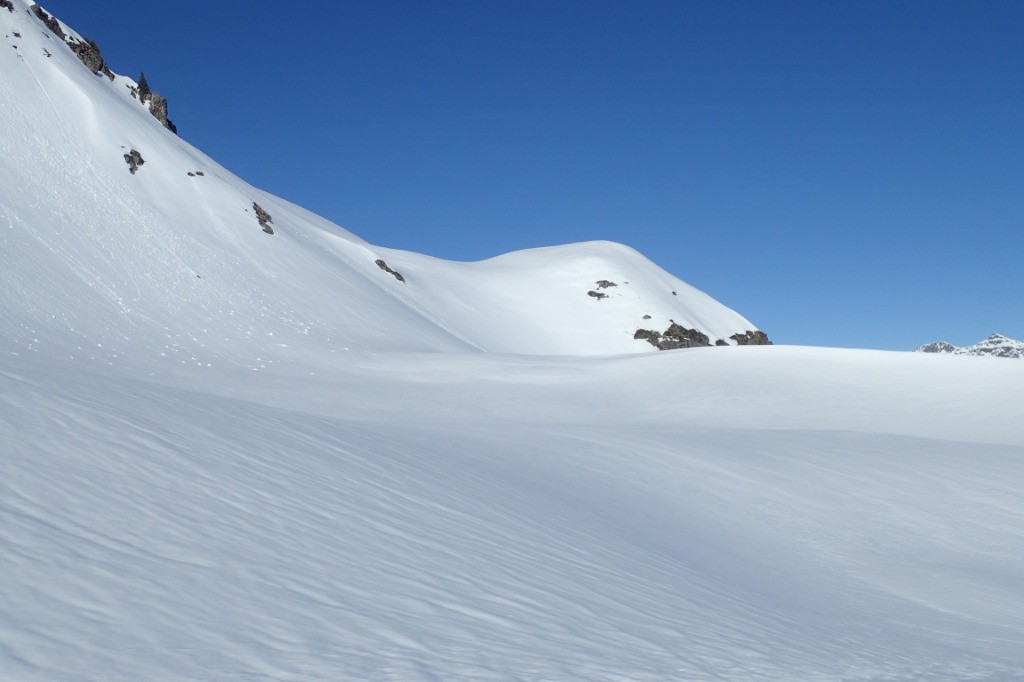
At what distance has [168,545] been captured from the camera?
15.1 ft

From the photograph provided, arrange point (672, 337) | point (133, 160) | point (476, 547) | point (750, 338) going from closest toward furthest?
point (476, 547)
point (133, 160)
point (672, 337)
point (750, 338)

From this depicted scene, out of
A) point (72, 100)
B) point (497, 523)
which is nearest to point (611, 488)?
point (497, 523)

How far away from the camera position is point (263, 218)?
3906 cm

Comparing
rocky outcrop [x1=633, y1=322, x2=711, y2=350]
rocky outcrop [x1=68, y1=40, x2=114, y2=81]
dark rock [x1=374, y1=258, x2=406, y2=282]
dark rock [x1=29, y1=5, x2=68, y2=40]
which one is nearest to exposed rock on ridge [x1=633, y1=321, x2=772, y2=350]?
rocky outcrop [x1=633, y1=322, x2=711, y2=350]

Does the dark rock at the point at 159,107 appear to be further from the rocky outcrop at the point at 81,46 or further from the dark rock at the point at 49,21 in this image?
the dark rock at the point at 49,21

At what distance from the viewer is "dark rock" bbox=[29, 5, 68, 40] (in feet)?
138

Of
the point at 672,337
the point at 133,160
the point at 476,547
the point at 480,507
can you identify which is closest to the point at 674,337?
the point at 672,337

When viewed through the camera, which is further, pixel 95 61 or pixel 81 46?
pixel 95 61

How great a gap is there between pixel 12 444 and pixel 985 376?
22140 mm

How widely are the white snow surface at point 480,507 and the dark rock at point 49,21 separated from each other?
2274 centimetres

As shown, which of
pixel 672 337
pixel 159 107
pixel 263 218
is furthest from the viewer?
pixel 672 337

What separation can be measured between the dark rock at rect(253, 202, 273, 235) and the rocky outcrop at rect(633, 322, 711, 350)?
38225 mm

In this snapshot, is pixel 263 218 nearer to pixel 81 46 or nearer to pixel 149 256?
pixel 149 256

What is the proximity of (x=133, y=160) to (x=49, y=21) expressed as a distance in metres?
16.4
